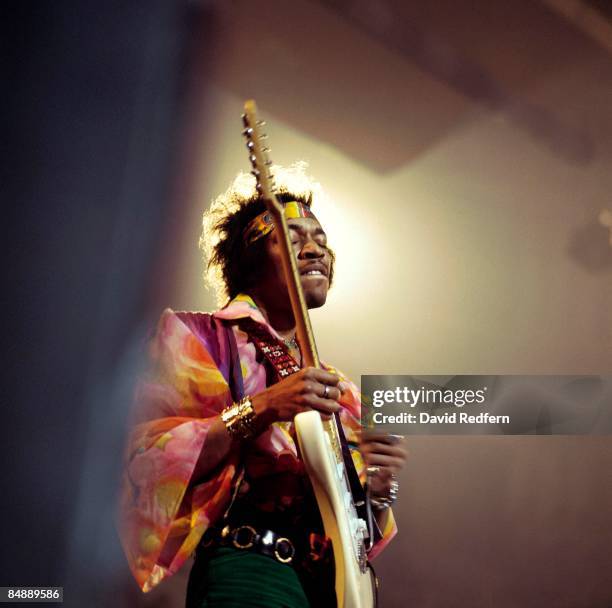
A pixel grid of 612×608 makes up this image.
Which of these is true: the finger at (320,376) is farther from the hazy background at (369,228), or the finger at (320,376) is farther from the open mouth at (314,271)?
the hazy background at (369,228)

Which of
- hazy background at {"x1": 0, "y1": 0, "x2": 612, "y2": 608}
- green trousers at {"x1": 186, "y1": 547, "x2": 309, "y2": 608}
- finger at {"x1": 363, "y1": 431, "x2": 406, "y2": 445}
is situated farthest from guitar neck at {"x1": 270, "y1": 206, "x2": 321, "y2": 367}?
hazy background at {"x1": 0, "y1": 0, "x2": 612, "y2": 608}

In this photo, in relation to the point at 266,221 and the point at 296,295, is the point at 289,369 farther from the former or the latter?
the point at 266,221

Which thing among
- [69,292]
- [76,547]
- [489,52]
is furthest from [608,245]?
[76,547]

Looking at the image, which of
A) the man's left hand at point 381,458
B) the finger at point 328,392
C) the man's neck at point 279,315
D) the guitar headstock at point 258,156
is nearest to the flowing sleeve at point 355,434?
the man's left hand at point 381,458

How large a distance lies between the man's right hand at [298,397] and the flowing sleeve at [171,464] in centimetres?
11

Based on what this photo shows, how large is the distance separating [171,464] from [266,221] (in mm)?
681

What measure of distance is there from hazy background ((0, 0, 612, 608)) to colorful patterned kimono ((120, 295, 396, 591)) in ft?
2.21

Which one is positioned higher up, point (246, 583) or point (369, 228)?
point (369, 228)

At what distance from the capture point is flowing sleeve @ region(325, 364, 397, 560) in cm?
170

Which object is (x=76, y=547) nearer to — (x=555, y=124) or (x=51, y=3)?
(x=51, y=3)

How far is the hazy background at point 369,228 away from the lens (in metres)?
2.12

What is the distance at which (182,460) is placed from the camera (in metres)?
1.38

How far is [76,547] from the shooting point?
2068mm

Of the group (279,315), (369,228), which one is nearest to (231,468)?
(279,315)
